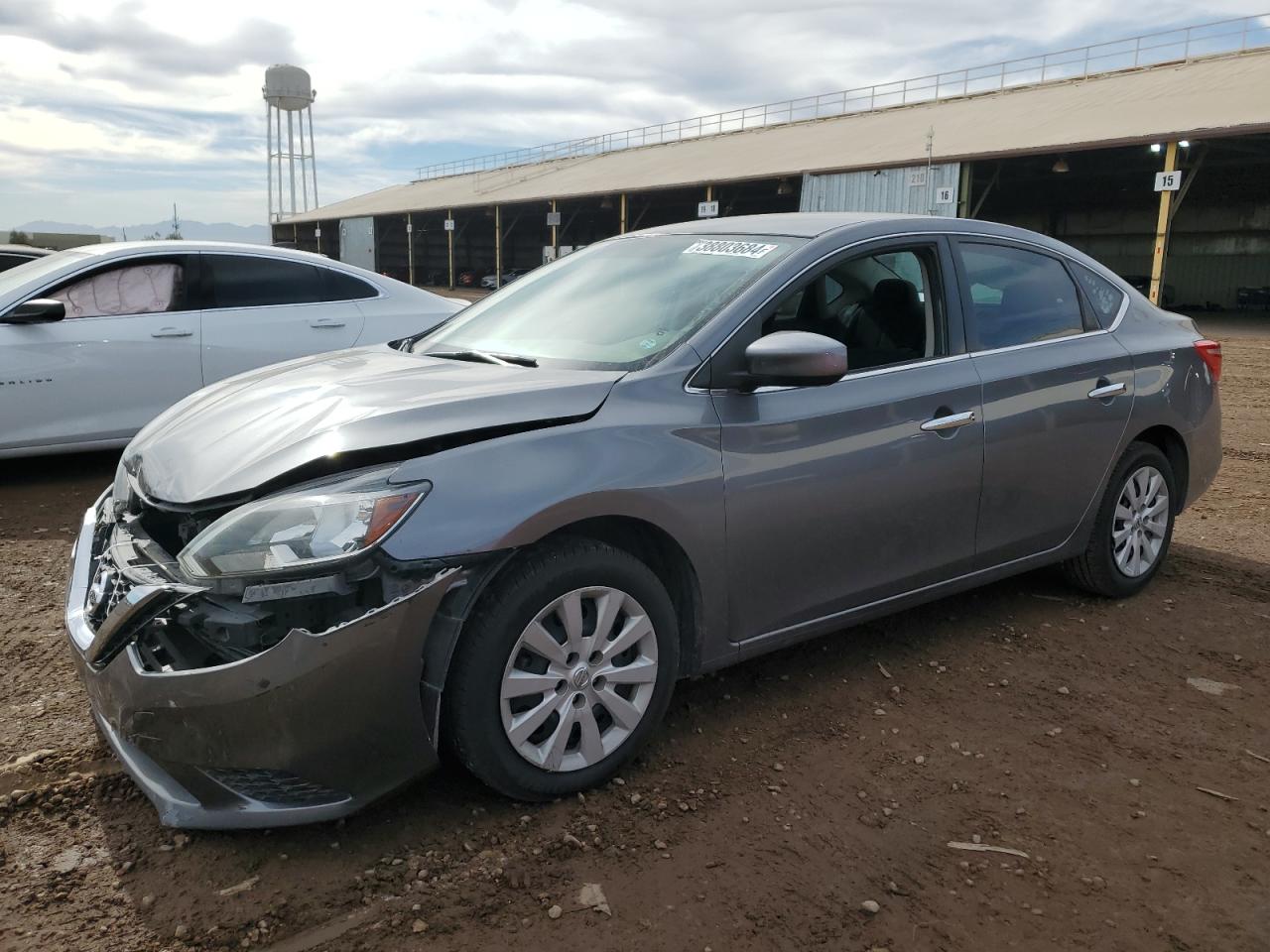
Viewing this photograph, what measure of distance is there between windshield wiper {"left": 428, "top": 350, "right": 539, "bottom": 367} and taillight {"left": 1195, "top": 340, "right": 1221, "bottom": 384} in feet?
10.4

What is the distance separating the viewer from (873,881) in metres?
2.46

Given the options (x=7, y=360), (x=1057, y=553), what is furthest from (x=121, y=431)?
(x=1057, y=553)

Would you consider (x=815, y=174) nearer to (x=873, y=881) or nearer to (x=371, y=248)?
(x=873, y=881)

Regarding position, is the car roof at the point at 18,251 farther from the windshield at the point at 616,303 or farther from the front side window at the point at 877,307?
the front side window at the point at 877,307

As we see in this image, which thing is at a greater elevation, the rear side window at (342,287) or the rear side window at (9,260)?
the rear side window at (9,260)

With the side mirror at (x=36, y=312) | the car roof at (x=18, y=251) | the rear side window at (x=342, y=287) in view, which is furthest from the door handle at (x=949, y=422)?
the car roof at (x=18, y=251)

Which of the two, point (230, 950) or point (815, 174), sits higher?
point (815, 174)

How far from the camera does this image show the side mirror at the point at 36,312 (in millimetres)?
5805

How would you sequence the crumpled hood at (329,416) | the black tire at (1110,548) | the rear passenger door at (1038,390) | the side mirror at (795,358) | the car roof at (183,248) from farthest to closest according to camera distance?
the car roof at (183,248)
the black tire at (1110,548)
the rear passenger door at (1038,390)
the side mirror at (795,358)
the crumpled hood at (329,416)

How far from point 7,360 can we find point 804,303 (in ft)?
15.6

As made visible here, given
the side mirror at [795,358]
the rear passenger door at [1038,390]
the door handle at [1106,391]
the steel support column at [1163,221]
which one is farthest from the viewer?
the steel support column at [1163,221]

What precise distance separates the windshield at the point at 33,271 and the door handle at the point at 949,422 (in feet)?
17.1

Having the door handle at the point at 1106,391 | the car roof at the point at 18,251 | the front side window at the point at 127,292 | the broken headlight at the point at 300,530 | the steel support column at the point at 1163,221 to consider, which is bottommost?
the broken headlight at the point at 300,530

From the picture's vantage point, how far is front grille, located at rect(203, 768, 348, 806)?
2.38 meters
